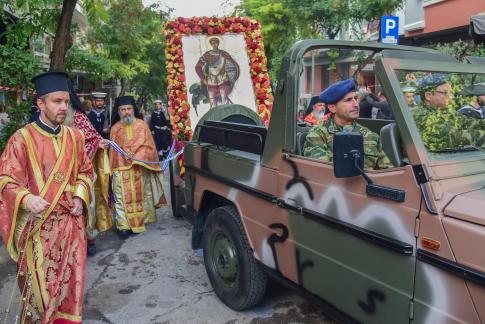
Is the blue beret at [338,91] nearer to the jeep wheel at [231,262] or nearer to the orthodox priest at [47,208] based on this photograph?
the jeep wheel at [231,262]

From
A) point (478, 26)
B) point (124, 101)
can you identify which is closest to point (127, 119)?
point (124, 101)

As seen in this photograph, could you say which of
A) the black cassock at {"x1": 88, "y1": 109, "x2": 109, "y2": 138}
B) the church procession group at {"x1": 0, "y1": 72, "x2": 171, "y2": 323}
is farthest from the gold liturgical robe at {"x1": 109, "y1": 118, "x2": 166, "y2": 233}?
the church procession group at {"x1": 0, "y1": 72, "x2": 171, "y2": 323}

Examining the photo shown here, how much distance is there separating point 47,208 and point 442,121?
2403 mm

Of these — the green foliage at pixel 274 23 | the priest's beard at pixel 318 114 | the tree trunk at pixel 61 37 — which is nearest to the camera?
the tree trunk at pixel 61 37

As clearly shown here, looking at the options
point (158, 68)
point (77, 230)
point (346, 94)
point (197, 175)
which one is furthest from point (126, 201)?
point (158, 68)

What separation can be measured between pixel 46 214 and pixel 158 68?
20.1m

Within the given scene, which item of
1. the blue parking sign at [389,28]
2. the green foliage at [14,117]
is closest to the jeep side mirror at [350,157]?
the green foliage at [14,117]

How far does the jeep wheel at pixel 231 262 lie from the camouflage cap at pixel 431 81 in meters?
1.73

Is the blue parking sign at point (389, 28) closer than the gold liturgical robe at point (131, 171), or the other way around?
the gold liturgical robe at point (131, 171)

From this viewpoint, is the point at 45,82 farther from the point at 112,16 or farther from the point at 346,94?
the point at 112,16

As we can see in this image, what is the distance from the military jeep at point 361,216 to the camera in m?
2.03

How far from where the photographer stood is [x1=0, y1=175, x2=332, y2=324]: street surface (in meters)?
3.86

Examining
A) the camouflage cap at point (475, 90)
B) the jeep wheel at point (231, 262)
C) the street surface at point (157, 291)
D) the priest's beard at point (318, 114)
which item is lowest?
the street surface at point (157, 291)

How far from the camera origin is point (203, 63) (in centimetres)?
716
